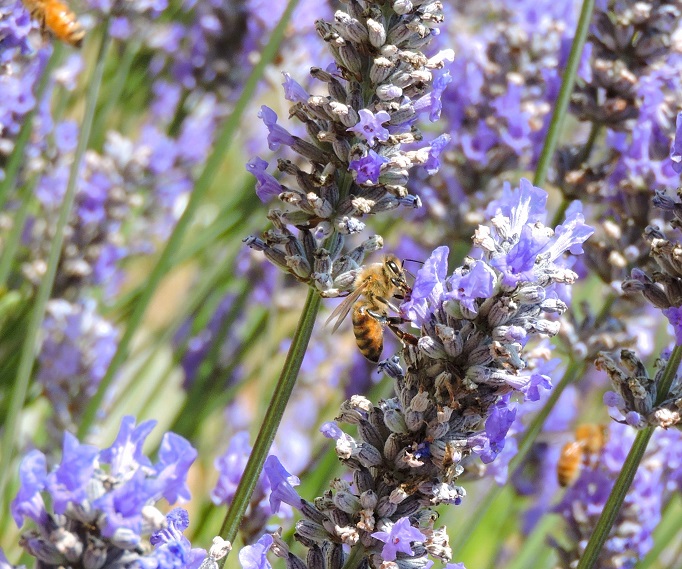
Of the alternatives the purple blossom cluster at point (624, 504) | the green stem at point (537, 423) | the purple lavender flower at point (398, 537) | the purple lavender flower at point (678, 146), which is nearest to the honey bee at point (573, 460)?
the purple blossom cluster at point (624, 504)

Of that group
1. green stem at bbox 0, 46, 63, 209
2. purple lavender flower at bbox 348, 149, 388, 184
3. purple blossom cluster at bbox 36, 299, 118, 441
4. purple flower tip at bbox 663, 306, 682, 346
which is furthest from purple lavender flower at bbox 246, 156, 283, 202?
purple blossom cluster at bbox 36, 299, 118, 441

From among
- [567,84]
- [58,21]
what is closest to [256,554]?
[567,84]

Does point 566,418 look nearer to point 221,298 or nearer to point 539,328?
point 221,298

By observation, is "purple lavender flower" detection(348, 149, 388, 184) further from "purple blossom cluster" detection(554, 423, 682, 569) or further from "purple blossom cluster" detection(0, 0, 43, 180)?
"purple blossom cluster" detection(554, 423, 682, 569)

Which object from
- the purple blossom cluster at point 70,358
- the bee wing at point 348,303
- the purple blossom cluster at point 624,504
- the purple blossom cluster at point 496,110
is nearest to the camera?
the bee wing at point 348,303

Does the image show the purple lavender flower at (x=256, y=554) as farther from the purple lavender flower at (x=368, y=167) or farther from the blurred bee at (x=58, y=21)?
the blurred bee at (x=58, y=21)

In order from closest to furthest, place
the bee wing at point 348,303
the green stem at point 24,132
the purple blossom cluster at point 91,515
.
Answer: the purple blossom cluster at point 91,515 → the bee wing at point 348,303 → the green stem at point 24,132
